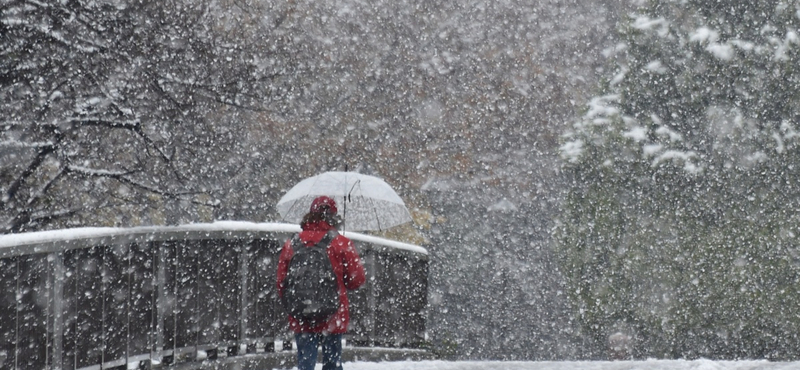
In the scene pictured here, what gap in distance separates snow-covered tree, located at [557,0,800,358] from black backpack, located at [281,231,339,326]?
31.9 ft

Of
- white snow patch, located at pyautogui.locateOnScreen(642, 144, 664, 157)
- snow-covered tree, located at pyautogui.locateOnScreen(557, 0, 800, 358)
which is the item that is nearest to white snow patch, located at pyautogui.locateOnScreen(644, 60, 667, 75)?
snow-covered tree, located at pyautogui.locateOnScreen(557, 0, 800, 358)

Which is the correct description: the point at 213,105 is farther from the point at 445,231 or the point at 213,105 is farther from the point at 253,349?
the point at 445,231

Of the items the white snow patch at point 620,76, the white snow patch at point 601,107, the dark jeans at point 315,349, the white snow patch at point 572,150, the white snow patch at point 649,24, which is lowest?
the dark jeans at point 315,349

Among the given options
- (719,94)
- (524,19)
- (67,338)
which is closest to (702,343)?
(719,94)

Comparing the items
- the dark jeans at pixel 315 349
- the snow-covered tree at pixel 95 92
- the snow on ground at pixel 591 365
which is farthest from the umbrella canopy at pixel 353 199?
the dark jeans at pixel 315 349

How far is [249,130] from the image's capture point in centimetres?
2034

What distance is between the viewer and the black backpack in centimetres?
726

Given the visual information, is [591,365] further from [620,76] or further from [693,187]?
[620,76]

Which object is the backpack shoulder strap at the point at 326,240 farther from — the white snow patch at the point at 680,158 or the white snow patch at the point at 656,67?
the white snow patch at the point at 656,67

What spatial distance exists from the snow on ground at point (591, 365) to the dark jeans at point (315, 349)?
88.5 inches

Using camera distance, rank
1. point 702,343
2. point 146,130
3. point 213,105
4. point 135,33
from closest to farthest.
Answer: point 135,33 → point 146,130 → point 213,105 → point 702,343

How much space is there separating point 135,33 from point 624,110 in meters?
10.7

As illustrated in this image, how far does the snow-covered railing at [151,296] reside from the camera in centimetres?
653

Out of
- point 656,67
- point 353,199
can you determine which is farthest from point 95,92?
point 656,67
